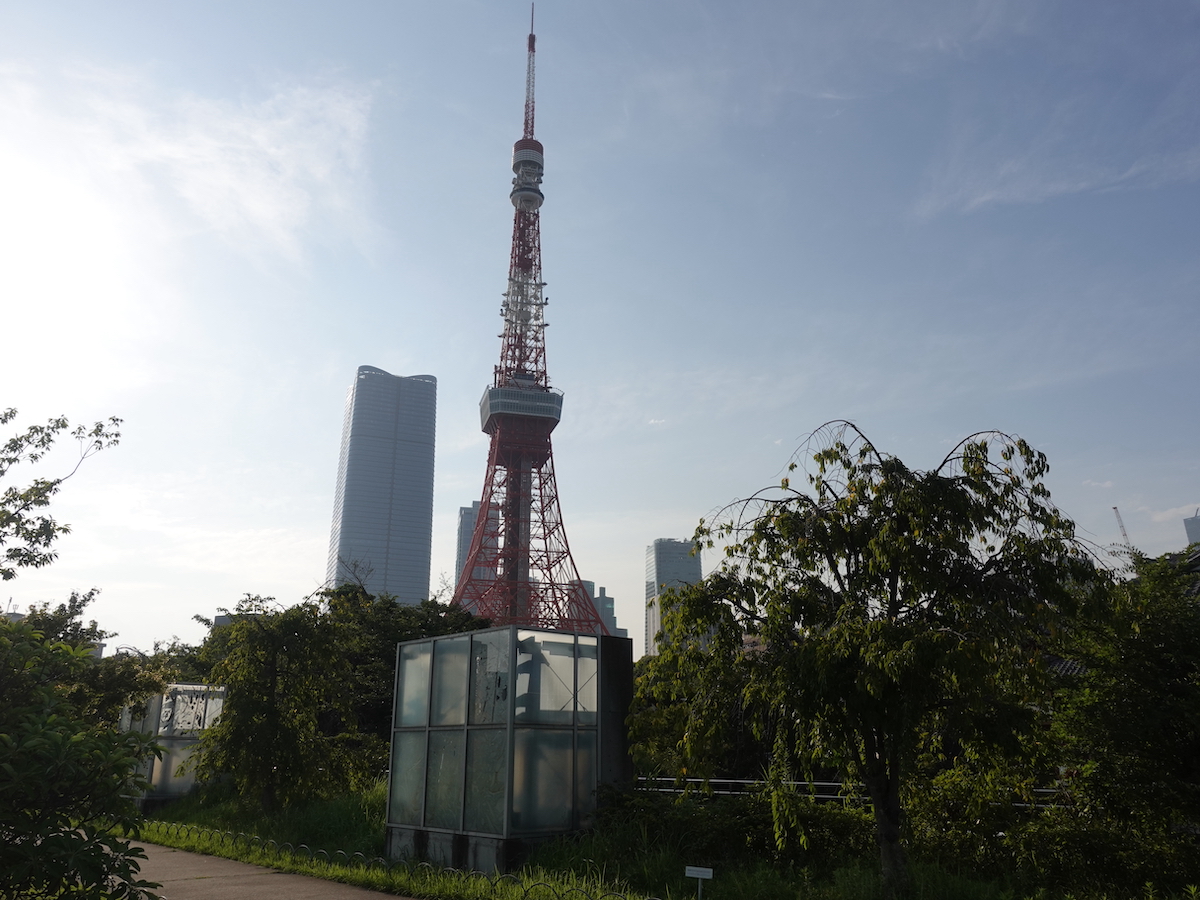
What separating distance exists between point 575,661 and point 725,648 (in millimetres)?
4902

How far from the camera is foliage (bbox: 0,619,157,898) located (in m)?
5.09

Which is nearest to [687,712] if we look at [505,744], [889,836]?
[889,836]

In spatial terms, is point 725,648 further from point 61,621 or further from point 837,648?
point 61,621

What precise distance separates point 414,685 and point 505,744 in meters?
3.04

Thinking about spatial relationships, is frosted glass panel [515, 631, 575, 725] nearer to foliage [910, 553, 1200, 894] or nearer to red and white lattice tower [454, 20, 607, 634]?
foliage [910, 553, 1200, 894]

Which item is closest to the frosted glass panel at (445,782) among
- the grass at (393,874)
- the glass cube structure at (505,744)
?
the glass cube structure at (505,744)

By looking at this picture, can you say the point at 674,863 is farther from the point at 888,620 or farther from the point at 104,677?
the point at 104,677

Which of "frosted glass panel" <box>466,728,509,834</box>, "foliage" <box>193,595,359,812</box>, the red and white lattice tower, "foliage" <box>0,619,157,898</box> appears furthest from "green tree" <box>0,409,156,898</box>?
the red and white lattice tower

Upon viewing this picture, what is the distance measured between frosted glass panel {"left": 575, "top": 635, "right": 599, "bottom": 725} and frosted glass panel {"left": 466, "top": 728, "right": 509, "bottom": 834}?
1.40 m

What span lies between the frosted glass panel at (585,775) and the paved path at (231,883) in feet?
10.6

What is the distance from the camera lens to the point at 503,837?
11719mm

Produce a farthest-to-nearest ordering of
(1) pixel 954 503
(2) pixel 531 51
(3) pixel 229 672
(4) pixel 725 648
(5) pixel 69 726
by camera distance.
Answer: (2) pixel 531 51 < (3) pixel 229 672 < (4) pixel 725 648 < (1) pixel 954 503 < (5) pixel 69 726

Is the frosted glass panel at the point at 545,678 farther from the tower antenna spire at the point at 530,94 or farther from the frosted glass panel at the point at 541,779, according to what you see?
the tower antenna spire at the point at 530,94

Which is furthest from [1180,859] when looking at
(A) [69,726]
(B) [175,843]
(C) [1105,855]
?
(B) [175,843]
